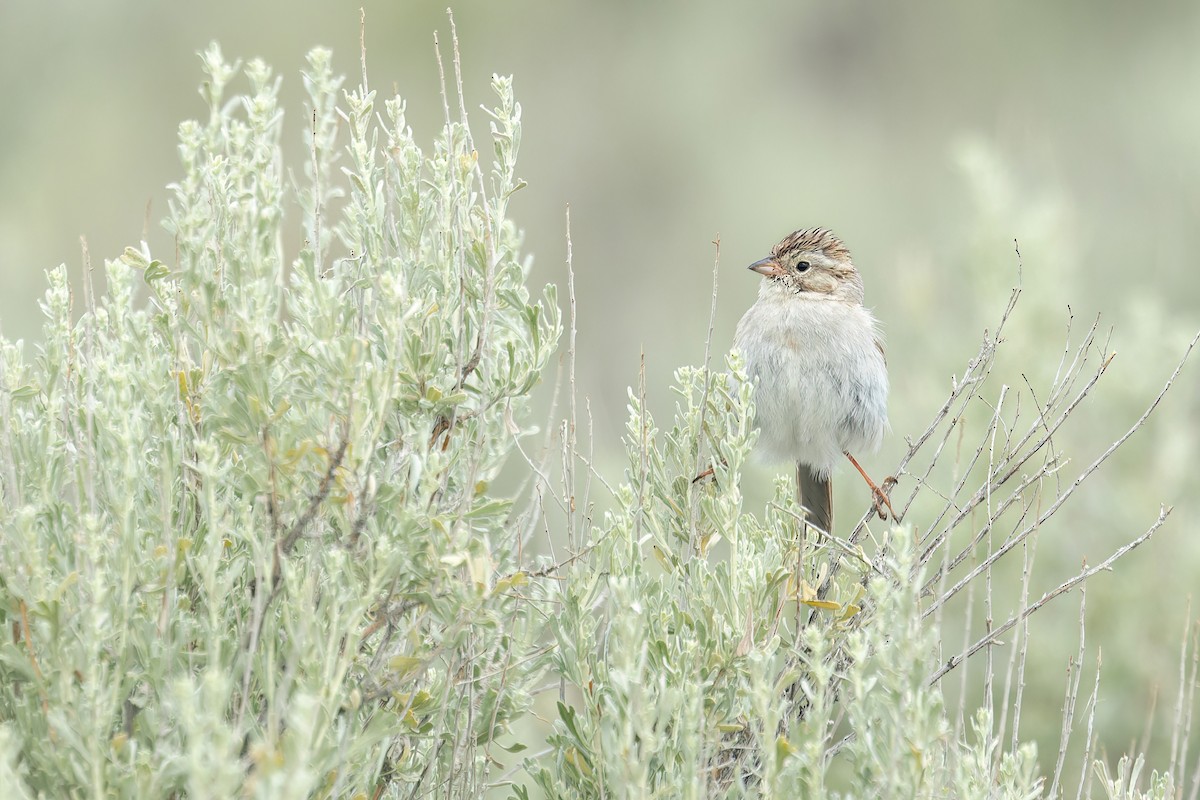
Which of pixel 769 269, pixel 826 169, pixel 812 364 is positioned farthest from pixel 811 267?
pixel 826 169

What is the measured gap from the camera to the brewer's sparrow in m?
4.68

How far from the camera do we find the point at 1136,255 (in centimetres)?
981

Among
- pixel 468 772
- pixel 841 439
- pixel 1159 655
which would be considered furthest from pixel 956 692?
pixel 468 772

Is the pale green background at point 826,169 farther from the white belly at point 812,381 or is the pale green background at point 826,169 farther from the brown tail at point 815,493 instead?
the white belly at point 812,381

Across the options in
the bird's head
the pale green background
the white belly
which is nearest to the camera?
the white belly

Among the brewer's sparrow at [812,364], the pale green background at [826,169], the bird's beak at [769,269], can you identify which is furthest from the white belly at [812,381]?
the pale green background at [826,169]

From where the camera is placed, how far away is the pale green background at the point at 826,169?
6.55 meters

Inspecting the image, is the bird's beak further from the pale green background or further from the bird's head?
the pale green background

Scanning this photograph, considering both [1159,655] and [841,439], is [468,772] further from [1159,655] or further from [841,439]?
[1159,655]

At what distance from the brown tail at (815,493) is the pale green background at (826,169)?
1.34 metres

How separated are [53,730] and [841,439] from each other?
9.88 feet

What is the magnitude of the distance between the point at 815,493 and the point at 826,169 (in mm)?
9720

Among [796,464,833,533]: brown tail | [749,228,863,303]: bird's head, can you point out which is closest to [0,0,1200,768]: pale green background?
[796,464,833,533]: brown tail

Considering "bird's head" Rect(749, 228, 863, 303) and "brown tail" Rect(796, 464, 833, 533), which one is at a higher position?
"bird's head" Rect(749, 228, 863, 303)
